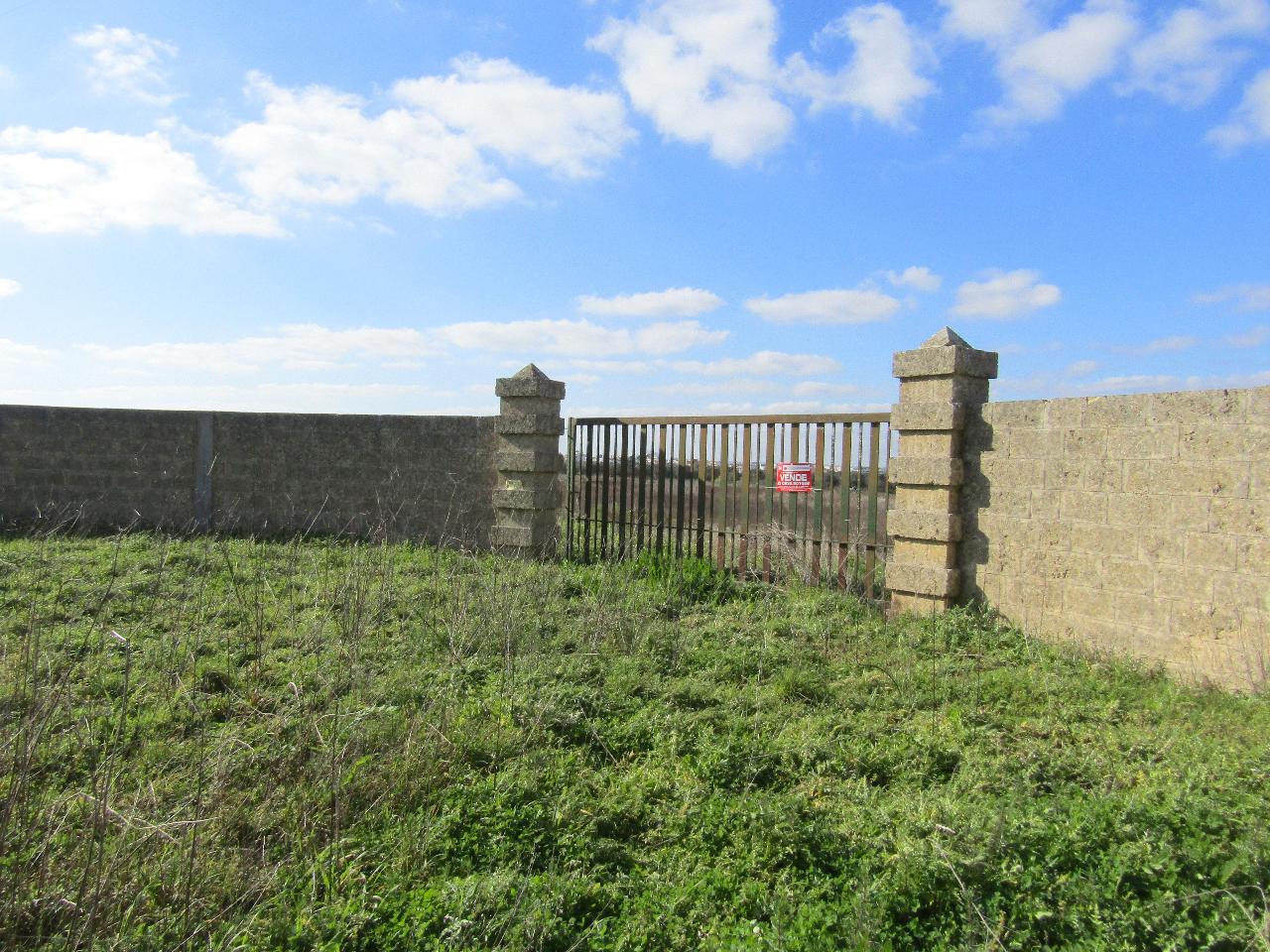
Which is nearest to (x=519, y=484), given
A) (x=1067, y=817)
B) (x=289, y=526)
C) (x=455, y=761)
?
(x=289, y=526)

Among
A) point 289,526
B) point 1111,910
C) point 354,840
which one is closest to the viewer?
point 1111,910

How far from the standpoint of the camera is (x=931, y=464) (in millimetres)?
7156

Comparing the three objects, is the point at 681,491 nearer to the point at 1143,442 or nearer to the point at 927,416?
the point at 927,416

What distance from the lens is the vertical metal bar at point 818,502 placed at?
7.89 m

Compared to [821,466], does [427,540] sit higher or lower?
lower

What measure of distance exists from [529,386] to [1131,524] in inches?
249

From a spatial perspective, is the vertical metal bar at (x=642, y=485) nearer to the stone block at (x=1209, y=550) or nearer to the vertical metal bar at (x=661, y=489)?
the vertical metal bar at (x=661, y=489)

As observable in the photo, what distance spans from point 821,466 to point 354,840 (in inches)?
220

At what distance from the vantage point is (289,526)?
1087cm

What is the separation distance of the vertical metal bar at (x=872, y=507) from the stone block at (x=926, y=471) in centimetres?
22

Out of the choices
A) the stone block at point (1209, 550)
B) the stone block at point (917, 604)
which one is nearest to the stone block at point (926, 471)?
the stone block at point (917, 604)

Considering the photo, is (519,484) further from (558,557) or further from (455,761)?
(455,761)

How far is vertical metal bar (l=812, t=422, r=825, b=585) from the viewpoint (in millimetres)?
7887

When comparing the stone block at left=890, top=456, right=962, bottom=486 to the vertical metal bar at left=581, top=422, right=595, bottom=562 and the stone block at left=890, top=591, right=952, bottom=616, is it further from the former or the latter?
the vertical metal bar at left=581, top=422, right=595, bottom=562
